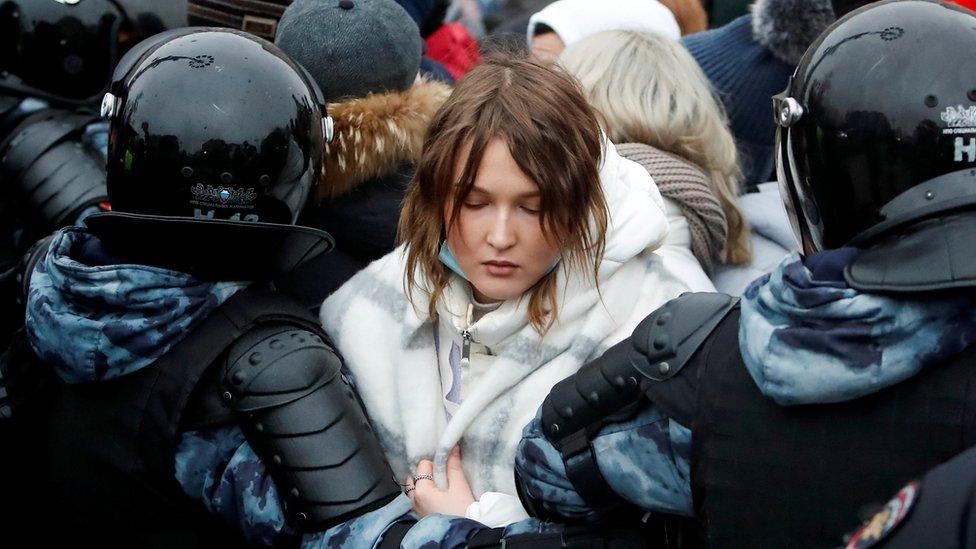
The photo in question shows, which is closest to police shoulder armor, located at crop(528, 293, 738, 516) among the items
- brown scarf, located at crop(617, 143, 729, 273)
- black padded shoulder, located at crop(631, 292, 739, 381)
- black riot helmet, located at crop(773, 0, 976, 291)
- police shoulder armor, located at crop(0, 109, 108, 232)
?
black padded shoulder, located at crop(631, 292, 739, 381)

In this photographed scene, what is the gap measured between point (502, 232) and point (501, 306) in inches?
8.9

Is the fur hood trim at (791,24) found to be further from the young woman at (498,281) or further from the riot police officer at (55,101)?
the riot police officer at (55,101)

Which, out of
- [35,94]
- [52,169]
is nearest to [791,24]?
[52,169]

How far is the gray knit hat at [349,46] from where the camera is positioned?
3061 millimetres

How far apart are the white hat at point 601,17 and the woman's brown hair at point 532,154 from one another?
6.76ft

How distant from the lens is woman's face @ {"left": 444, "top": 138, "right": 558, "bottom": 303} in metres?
2.34

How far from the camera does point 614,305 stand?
248 cm

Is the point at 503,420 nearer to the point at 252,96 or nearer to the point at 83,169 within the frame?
the point at 252,96

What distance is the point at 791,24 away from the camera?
3.93 m

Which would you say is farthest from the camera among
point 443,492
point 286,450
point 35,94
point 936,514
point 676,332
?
point 35,94

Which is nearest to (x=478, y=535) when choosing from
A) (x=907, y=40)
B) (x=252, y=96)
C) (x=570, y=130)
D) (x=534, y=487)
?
(x=534, y=487)

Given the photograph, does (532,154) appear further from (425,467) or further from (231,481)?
(231,481)

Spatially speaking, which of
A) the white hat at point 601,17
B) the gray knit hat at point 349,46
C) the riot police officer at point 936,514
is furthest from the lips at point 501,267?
the white hat at point 601,17

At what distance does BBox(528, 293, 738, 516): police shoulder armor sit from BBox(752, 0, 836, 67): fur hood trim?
7.20 ft
